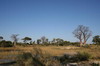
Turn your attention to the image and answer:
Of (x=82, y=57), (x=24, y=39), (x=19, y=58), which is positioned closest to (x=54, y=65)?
(x=19, y=58)

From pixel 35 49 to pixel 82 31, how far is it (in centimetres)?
6584

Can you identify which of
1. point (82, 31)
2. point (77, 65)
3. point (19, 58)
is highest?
point (82, 31)

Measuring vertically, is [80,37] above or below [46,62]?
Result: above

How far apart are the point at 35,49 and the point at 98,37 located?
3219 inches

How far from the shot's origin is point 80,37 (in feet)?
233

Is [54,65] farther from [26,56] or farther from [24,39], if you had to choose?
[24,39]

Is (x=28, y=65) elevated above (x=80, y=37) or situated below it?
below

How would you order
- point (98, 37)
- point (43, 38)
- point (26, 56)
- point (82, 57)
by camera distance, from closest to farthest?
point (26, 56) < point (82, 57) < point (98, 37) < point (43, 38)

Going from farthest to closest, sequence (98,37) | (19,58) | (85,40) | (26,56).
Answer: (98,37)
(85,40)
(26,56)
(19,58)

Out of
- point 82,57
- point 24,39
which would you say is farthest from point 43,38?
point 82,57

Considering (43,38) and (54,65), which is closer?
(54,65)

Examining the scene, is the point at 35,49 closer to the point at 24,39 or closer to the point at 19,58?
the point at 19,58

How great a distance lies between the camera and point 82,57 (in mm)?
12891

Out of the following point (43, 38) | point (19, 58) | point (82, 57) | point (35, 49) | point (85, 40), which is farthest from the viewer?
point (43, 38)
